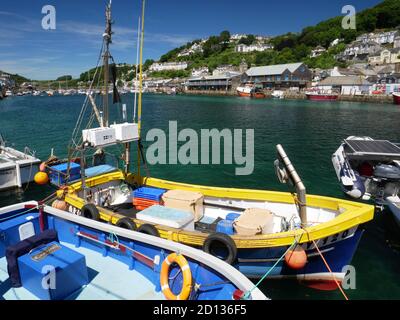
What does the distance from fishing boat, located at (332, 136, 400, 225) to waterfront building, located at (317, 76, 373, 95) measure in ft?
316

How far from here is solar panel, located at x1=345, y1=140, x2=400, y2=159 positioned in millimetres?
19247

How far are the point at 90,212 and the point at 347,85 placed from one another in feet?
381

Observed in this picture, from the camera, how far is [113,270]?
7805mm

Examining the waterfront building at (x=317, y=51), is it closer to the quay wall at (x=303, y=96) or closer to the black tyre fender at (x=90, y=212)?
the quay wall at (x=303, y=96)

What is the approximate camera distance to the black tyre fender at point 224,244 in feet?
29.8

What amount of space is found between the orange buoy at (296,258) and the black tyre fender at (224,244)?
1637 mm

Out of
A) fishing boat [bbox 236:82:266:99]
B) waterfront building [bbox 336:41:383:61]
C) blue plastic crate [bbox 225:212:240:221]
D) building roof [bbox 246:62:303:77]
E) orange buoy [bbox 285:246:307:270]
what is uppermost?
waterfront building [bbox 336:41:383:61]

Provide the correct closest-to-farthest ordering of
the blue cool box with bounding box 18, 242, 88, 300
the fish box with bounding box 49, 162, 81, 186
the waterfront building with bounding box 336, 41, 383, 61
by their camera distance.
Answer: the blue cool box with bounding box 18, 242, 88, 300
the fish box with bounding box 49, 162, 81, 186
the waterfront building with bounding box 336, 41, 383, 61

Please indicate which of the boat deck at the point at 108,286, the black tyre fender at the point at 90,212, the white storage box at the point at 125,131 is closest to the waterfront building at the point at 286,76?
the white storage box at the point at 125,131

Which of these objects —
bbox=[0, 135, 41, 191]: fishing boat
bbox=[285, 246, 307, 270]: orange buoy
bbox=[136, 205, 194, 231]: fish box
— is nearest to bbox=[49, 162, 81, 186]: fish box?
bbox=[0, 135, 41, 191]: fishing boat

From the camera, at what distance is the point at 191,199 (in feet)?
37.7

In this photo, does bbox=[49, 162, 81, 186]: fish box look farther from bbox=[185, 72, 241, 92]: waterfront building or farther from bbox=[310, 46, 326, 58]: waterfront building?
bbox=[310, 46, 326, 58]: waterfront building

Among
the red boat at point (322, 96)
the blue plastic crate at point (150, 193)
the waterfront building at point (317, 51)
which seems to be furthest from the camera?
the waterfront building at point (317, 51)
